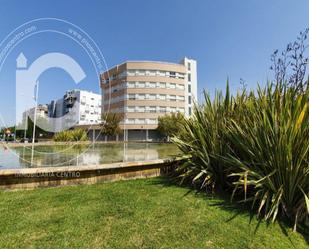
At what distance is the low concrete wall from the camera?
466cm

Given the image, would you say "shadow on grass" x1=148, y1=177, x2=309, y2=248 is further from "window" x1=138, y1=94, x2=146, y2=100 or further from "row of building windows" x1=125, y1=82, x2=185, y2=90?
"row of building windows" x1=125, y1=82, x2=185, y2=90

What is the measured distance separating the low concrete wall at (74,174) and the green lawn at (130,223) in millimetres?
371

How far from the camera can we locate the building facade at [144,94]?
51438 mm

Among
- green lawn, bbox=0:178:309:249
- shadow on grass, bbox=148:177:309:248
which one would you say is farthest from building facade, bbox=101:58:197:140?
green lawn, bbox=0:178:309:249

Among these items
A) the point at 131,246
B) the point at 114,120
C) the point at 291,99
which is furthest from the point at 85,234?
the point at 114,120

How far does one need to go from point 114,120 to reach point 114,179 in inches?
1586

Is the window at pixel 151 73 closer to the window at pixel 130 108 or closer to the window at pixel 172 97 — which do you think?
the window at pixel 172 97

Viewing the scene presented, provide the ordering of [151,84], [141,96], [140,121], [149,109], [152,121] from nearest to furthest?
[141,96], [140,121], [149,109], [151,84], [152,121]

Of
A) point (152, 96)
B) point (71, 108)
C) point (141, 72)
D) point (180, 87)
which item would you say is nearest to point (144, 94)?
point (152, 96)

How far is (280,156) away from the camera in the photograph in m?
3.42

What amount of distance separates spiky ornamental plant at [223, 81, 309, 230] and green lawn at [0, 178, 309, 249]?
45cm

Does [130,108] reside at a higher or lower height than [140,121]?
higher

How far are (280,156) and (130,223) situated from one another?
2712mm

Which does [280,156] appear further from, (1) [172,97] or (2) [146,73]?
(1) [172,97]
